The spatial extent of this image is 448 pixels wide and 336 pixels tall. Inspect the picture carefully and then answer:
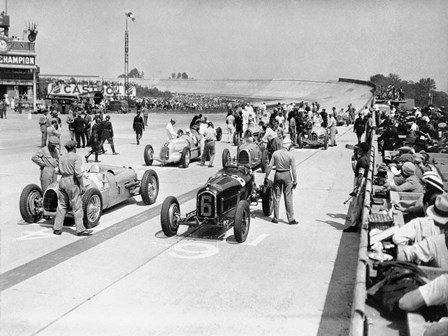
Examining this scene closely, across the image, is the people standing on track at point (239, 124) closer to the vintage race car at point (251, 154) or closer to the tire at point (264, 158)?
the vintage race car at point (251, 154)

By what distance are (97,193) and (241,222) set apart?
2.96m

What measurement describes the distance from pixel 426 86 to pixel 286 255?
10950 centimetres

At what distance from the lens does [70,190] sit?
9.27 meters

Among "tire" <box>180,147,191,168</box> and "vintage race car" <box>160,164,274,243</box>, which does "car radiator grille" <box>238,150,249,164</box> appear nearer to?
"tire" <box>180,147,191,168</box>

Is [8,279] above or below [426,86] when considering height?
below

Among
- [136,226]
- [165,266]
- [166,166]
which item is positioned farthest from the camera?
[166,166]

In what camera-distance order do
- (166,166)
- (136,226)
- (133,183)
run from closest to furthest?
(136,226)
(133,183)
(166,166)

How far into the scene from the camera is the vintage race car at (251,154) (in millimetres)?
16047

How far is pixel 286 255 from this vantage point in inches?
337

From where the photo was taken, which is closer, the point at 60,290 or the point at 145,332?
the point at 145,332

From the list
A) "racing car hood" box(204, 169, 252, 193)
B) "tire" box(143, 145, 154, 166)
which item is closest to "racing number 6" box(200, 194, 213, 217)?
"racing car hood" box(204, 169, 252, 193)

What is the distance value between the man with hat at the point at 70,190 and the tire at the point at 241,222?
2798mm

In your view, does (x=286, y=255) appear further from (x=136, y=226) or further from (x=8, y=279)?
(x=8, y=279)

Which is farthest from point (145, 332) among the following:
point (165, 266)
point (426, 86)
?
point (426, 86)
